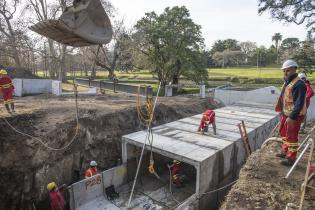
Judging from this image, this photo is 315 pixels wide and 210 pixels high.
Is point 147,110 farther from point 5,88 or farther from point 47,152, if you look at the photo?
point 5,88

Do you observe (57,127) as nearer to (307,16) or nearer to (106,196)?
(106,196)

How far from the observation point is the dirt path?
429cm

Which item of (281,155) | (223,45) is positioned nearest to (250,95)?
(281,155)

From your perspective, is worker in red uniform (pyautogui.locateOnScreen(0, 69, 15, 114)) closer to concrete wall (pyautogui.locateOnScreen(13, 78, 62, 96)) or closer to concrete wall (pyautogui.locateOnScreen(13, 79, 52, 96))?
concrete wall (pyautogui.locateOnScreen(13, 78, 62, 96))

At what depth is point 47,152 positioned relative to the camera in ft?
28.9

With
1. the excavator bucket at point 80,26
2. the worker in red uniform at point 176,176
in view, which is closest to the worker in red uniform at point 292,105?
the excavator bucket at point 80,26

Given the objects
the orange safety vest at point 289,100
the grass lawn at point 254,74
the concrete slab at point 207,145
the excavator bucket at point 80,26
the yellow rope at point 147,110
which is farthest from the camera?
the grass lawn at point 254,74

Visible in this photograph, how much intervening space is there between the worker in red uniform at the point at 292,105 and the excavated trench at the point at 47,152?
24.8ft

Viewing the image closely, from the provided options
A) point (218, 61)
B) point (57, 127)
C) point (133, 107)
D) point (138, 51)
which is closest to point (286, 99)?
point (57, 127)

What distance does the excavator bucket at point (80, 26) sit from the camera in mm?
4801

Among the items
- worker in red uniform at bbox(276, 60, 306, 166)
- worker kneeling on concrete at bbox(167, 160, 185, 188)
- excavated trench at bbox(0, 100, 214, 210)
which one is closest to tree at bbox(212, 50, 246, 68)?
excavated trench at bbox(0, 100, 214, 210)

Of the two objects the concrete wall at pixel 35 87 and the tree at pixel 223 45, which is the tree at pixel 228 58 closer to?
the tree at pixel 223 45

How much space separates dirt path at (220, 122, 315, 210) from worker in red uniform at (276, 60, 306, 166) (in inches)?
16.1

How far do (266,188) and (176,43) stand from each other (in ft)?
59.9
